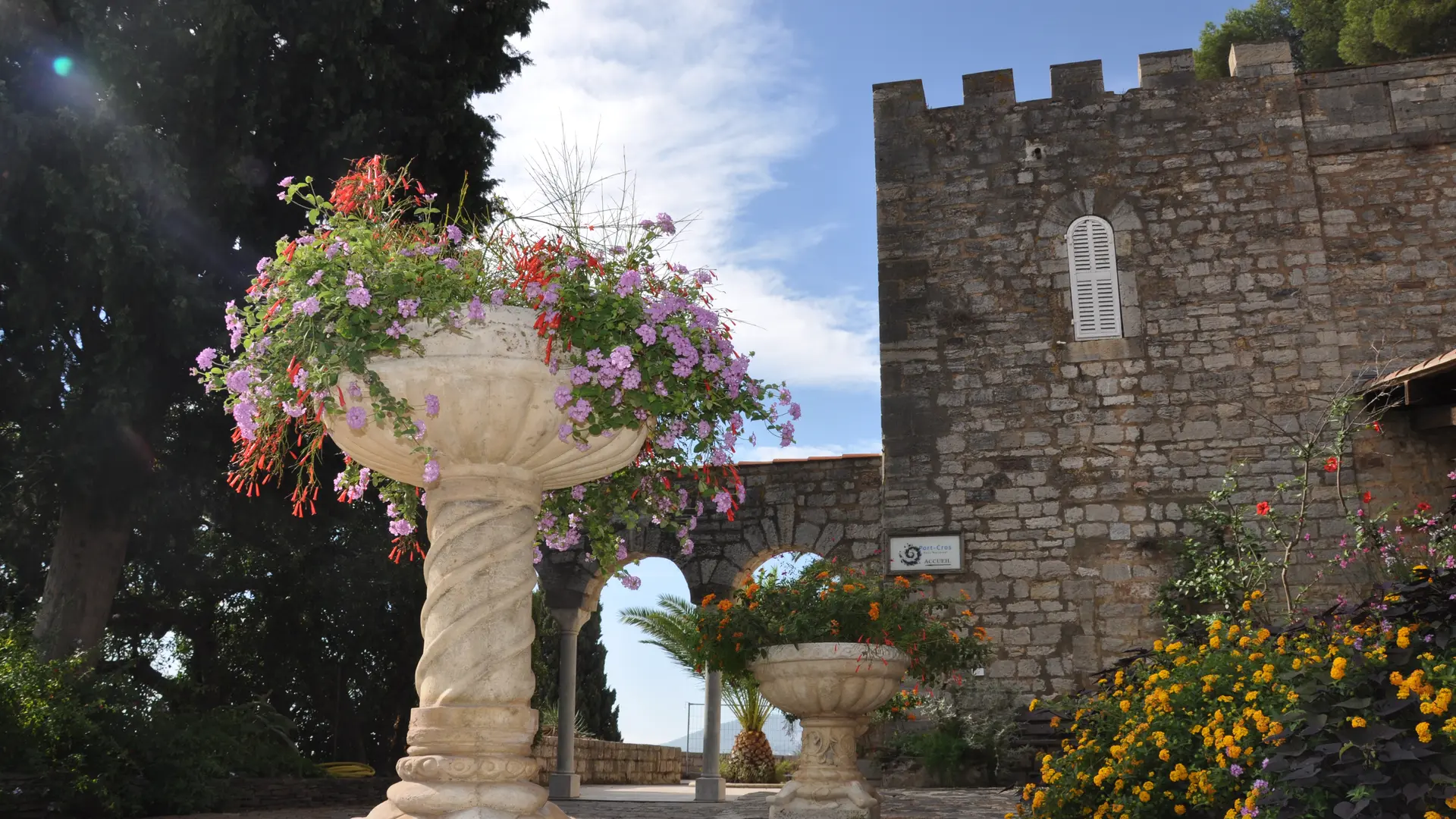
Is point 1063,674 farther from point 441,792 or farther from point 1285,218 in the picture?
point 441,792

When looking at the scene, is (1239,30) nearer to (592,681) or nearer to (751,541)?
→ (751,541)

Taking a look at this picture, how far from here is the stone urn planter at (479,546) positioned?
107 inches

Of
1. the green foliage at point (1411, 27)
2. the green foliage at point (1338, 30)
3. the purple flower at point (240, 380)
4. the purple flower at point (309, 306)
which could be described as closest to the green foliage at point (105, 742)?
the purple flower at point (240, 380)

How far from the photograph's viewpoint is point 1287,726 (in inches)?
122

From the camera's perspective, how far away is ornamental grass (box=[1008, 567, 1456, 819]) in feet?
8.96

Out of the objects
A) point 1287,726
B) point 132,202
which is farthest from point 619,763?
point 1287,726

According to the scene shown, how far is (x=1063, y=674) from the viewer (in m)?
8.28

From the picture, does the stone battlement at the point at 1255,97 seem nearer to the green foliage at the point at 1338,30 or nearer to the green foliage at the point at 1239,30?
the green foliage at the point at 1338,30

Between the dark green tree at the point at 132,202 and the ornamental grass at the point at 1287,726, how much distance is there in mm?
5790

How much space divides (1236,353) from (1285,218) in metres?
1.18

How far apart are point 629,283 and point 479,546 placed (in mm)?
775

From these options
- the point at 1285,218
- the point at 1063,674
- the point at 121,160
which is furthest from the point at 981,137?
the point at 121,160

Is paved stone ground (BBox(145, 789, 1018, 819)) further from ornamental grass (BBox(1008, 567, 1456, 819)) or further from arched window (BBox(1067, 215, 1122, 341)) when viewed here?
arched window (BBox(1067, 215, 1122, 341))

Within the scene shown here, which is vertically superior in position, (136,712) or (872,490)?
(872,490)
